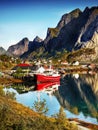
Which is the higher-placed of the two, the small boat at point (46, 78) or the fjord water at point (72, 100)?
the small boat at point (46, 78)

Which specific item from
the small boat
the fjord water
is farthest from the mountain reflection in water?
the small boat

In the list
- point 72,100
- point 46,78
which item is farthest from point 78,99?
point 46,78

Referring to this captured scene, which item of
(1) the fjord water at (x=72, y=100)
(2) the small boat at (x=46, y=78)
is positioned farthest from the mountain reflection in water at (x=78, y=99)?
(2) the small boat at (x=46, y=78)

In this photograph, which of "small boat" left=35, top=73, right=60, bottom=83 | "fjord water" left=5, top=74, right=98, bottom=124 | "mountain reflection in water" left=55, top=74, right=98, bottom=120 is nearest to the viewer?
"fjord water" left=5, top=74, right=98, bottom=124

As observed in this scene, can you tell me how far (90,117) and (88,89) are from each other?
39.6 meters

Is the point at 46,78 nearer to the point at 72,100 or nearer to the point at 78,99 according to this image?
the point at 78,99

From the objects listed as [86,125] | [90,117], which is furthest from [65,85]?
[86,125]

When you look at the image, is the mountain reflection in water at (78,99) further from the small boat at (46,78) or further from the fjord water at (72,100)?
the small boat at (46,78)

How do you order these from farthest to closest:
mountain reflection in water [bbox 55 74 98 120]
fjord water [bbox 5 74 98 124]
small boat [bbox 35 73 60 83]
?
small boat [bbox 35 73 60 83] → mountain reflection in water [bbox 55 74 98 120] → fjord water [bbox 5 74 98 124]

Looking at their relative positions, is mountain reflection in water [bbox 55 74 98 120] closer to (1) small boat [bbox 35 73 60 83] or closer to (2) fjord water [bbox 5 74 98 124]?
(2) fjord water [bbox 5 74 98 124]

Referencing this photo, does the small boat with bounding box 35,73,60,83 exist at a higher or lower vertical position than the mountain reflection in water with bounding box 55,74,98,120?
higher

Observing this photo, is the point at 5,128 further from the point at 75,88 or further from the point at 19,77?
the point at 19,77

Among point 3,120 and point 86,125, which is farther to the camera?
point 86,125

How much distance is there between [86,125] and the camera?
34.3 meters
